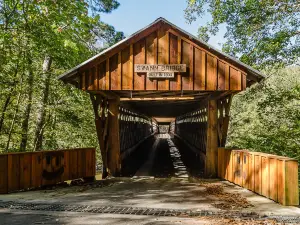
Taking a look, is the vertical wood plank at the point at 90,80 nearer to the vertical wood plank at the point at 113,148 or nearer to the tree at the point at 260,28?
the vertical wood plank at the point at 113,148

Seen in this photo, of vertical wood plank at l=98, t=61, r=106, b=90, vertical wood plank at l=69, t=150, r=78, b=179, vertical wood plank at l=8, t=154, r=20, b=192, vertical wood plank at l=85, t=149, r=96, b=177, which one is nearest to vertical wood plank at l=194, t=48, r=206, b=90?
vertical wood plank at l=98, t=61, r=106, b=90

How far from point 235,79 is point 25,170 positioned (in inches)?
268

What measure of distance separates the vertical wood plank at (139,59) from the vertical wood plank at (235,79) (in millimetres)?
2790

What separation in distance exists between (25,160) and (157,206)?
410 centimetres

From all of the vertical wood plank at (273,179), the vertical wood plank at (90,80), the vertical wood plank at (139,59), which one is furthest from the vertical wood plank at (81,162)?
the vertical wood plank at (273,179)

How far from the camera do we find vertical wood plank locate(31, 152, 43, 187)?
8094mm

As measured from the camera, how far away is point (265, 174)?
22.0ft

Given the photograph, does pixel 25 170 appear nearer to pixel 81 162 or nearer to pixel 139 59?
pixel 81 162

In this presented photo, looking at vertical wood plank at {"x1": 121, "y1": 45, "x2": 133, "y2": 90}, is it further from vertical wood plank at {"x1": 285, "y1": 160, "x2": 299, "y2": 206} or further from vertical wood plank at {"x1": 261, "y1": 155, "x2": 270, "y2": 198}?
vertical wood plank at {"x1": 285, "y1": 160, "x2": 299, "y2": 206}

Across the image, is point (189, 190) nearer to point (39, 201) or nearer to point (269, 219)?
point (269, 219)

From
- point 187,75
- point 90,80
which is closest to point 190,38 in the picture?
point 187,75

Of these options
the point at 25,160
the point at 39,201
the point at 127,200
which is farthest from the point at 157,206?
the point at 25,160

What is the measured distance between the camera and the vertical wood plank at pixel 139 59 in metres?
9.28

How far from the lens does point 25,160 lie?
7883 mm
